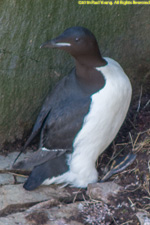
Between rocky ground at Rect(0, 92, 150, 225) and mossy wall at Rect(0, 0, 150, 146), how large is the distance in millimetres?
364

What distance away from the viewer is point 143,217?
289 cm

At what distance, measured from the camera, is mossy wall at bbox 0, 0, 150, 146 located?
325 cm

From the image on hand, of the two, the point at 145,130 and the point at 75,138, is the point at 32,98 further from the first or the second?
the point at 145,130

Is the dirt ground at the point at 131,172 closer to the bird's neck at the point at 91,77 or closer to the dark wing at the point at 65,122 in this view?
the dark wing at the point at 65,122

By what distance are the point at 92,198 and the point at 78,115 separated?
0.58 metres

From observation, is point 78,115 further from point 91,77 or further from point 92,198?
point 92,198

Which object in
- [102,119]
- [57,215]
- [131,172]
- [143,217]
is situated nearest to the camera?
[143,217]

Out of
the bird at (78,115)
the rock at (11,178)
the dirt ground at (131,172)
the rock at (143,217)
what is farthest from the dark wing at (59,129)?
the rock at (143,217)

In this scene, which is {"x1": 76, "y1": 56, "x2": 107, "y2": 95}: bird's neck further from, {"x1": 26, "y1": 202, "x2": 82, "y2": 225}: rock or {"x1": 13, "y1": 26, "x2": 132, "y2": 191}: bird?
{"x1": 26, "y1": 202, "x2": 82, "y2": 225}: rock

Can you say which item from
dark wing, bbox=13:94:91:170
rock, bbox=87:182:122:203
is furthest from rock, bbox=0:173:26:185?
rock, bbox=87:182:122:203

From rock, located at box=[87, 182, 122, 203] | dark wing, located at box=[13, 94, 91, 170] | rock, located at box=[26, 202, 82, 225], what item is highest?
dark wing, located at box=[13, 94, 91, 170]

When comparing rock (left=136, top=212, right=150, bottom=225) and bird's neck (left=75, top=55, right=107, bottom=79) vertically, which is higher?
bird's neck (left=75, top=55, right=107, bottom=79)

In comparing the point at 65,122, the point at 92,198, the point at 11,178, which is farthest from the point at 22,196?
the point at 65,122

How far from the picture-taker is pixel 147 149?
3377 mm
